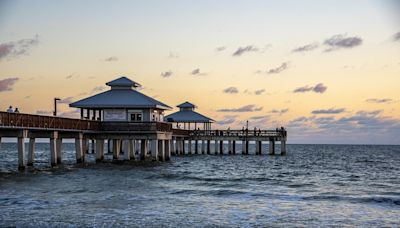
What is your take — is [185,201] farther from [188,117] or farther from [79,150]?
[188,117]

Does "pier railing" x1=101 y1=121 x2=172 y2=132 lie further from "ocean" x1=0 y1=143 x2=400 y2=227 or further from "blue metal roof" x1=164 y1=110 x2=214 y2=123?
"blue metal roof" x1=164 y1=110 x2=214 y2=123

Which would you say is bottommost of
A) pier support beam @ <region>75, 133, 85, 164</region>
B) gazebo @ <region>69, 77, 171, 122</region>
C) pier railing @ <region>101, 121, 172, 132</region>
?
pier support beam @ <region>75, 133, 85, 164</region>

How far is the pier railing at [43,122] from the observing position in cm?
3306

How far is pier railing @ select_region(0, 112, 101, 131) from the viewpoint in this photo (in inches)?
1302

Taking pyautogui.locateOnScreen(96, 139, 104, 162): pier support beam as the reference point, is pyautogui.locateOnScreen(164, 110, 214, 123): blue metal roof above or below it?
above

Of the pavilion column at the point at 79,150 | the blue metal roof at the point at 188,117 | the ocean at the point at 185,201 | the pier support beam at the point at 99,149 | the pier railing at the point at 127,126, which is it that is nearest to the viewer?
the ocean at the point at 185,201

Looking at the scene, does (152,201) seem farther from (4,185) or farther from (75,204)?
(4,185)

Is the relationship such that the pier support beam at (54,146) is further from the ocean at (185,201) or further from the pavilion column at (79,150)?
the pavilion column at (79,150)

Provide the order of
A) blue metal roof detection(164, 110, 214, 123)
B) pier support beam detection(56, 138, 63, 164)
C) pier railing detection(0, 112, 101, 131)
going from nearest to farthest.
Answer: pier railing detection(0, 112, 101, 131) → pier support beam detection(56, 138, 63, 164) → blue metal roof detection(164, 110, 214, 123)

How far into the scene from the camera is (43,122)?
124 ft

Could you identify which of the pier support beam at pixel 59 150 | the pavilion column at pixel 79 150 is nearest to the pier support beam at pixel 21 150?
the pier support beam at pixel 59 150

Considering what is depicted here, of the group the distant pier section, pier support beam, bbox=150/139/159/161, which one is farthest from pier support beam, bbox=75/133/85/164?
pier support beam, bbox=150/139/159/161

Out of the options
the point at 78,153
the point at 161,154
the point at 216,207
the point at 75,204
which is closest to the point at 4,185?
the point at 75,204

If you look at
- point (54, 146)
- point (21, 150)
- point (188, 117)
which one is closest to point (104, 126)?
point (54, 146)
